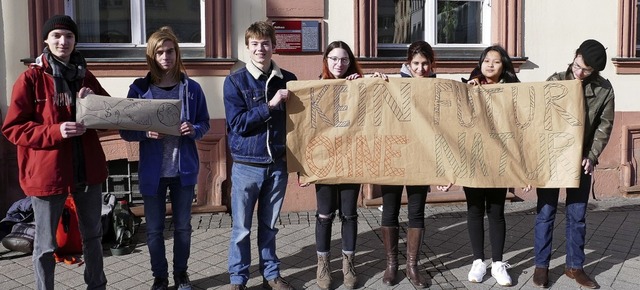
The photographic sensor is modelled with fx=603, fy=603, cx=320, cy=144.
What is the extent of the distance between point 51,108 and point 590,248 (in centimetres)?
Result: 470

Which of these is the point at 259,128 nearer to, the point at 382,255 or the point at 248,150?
the point at 248,150

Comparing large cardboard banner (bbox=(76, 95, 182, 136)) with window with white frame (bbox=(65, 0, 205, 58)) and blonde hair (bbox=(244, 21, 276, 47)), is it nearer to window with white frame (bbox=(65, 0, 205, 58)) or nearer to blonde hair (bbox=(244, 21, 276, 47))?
blonde hair (bbox=(244, 21, 276, 47))

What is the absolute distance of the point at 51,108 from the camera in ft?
11.9

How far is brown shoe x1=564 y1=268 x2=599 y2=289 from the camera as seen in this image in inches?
177

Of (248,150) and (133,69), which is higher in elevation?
(133,69)

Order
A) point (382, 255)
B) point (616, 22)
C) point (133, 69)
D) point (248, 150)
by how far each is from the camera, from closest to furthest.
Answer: point (248, 150) → point (382, 255) → point (133, 69) → point (616, 22)

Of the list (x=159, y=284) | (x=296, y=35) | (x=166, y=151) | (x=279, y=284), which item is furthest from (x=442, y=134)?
(x=296, y=35)

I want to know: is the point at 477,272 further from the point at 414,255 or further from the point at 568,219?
the point at 568,219

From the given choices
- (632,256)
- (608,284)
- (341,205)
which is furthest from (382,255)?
(632,256)

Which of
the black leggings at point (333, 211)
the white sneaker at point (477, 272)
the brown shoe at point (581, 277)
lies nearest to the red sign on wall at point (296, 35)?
the black leggings at point (333, 211)

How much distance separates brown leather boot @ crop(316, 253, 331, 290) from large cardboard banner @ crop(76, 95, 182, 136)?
4.68 ft

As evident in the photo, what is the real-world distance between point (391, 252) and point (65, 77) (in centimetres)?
258

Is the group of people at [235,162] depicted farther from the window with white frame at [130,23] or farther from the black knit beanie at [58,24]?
the window with white frame at [130,23]

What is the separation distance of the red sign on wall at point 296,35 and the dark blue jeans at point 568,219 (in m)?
3.33
